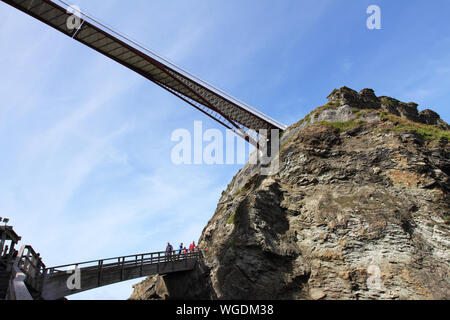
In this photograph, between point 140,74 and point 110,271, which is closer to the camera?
point 110,271

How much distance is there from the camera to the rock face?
18328 mm

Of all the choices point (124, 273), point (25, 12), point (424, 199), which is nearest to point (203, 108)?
point (25, 12)

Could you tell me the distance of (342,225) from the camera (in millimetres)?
21047

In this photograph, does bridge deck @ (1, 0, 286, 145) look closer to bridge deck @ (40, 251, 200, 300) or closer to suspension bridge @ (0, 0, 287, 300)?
suspension bridge @ (0, 0, 287, 300)

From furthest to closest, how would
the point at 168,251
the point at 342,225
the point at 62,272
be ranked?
the point at 168,251, the point at 342,225, the point at 62,272

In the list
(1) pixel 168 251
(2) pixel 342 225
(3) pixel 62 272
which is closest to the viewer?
(3) pixel 62 272

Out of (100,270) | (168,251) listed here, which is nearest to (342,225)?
(168,251)

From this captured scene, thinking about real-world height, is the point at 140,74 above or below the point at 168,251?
above

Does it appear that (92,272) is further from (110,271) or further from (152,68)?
(152,68)

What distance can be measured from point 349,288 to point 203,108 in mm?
24731

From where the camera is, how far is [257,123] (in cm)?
3738

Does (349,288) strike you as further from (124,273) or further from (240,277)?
(124,273)

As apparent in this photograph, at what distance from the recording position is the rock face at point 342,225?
18.3m

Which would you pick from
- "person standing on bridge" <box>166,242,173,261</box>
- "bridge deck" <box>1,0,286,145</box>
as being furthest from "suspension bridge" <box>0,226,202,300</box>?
"bridge deck" <box>1,0,286,145</box>
